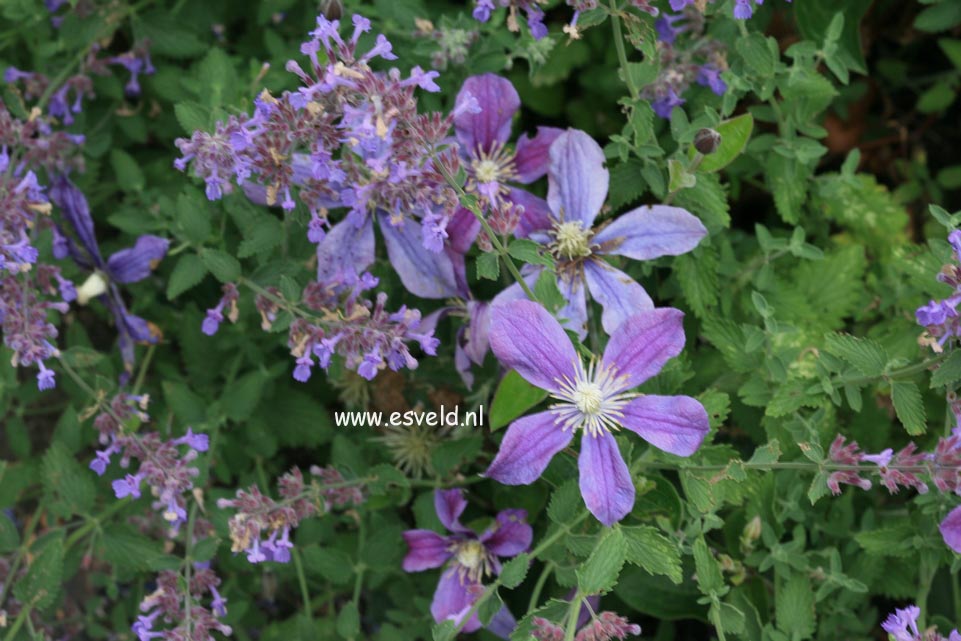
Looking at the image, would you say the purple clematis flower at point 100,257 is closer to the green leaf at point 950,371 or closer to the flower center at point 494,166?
the flower center at point 494,166

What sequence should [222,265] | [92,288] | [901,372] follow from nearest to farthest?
[901,372]
[222,265]
[92,288]

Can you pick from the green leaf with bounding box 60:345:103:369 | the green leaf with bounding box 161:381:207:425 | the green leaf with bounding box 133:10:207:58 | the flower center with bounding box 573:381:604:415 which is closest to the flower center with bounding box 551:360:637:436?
the flower center with bounding box 573:381:604:415

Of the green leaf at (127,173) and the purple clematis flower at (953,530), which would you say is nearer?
the purple clematis flower at (953,530)

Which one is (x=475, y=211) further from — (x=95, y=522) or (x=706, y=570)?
(x=95, y=522)

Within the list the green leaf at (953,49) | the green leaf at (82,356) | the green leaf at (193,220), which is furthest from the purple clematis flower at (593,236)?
the green leaf at (953,49)

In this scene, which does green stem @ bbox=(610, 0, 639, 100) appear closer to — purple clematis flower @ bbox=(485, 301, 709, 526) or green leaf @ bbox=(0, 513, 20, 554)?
purple clematis flower @ bbox=(485, 301, 709, 526)

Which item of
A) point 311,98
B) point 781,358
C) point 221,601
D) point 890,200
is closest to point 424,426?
point 221,601

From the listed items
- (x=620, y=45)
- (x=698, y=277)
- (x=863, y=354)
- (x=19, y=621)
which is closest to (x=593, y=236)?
(x=698, y=277)

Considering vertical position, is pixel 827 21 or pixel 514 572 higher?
pixel 827 21
